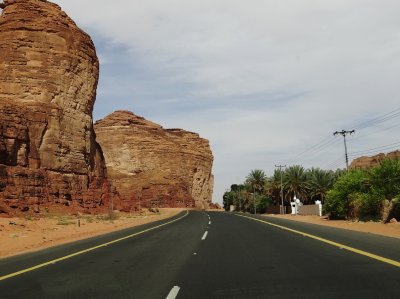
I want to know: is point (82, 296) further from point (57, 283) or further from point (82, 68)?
point (82, 68)

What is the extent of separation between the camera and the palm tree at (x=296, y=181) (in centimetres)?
7274

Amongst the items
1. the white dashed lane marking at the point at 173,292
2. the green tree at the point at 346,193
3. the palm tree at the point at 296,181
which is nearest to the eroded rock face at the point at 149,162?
the palm tree at the point at 296,181

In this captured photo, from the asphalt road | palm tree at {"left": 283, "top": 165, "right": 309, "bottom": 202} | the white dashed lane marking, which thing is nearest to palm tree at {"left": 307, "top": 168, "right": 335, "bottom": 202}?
palm tree at {"left": 283, "top": 165, "right": 309, "bottom": 202}

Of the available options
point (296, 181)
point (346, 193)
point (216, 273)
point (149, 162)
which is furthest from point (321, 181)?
point (149, 162)

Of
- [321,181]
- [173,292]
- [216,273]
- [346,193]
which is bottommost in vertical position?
[173,292]

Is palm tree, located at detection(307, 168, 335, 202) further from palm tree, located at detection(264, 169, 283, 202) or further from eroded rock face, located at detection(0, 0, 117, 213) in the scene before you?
eroded rock face, located at detection(0, 0, 117, 213)

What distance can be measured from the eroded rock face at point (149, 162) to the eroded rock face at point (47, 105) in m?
73.3

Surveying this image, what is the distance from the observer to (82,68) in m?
63.8

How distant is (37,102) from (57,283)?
51.7 m

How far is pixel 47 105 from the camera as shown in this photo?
57156 millimetres

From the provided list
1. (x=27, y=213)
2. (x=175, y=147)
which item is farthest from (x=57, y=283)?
(x=175, y=147)

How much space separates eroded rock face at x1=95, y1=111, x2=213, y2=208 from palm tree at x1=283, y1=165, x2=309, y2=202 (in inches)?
2592

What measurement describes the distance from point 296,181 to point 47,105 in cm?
4048

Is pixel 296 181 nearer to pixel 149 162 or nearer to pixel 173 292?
pixel 173 292
